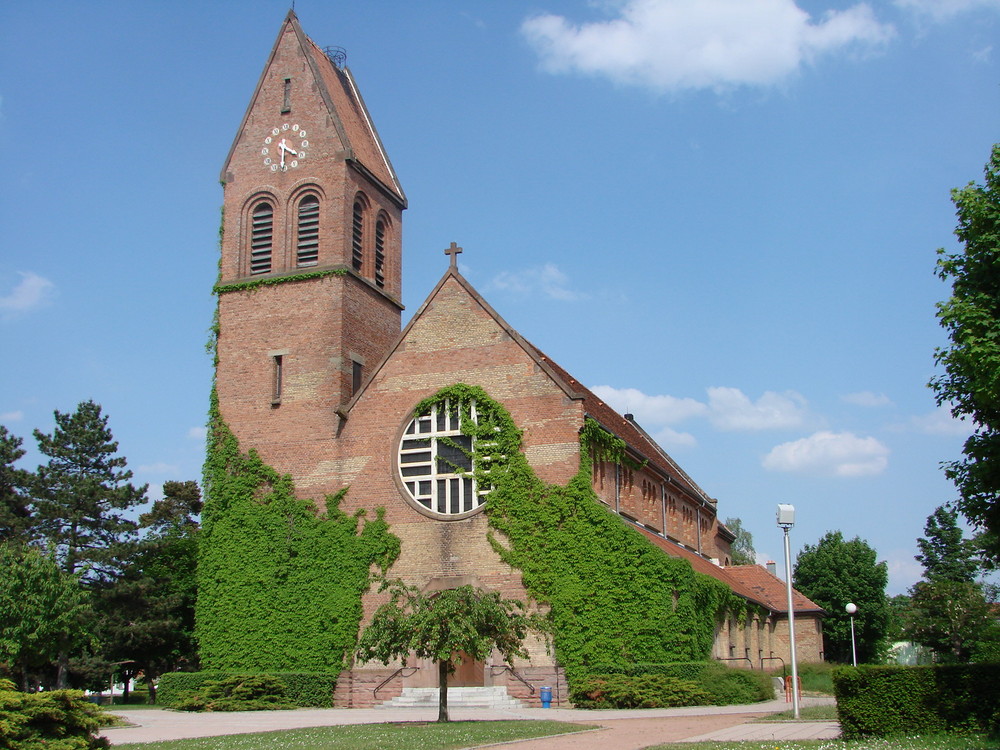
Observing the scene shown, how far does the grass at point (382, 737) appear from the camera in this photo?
57.5ft

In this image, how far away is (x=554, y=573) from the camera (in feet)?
103

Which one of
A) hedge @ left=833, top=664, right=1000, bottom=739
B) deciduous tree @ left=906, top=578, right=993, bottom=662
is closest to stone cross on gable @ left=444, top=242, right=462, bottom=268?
hedge @ left=833, top=664, right=1000, bottom=739

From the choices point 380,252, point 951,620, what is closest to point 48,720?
point 380,252

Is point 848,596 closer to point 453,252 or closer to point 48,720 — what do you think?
point 453,252

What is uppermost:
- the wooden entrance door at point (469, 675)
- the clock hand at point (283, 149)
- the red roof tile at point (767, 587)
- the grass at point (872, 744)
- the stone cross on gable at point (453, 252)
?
the clock hand at point (283, 149)

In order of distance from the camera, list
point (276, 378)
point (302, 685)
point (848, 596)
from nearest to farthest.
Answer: point (302, 685) < point (276, 378) < point (848, 596)

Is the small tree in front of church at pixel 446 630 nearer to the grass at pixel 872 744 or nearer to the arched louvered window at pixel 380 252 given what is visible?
the grass at pixel 872 744

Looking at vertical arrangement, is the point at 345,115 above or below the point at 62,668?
above

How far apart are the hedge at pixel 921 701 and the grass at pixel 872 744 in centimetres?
45

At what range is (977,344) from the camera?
19.5 meters

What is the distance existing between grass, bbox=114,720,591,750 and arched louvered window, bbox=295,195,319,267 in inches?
789

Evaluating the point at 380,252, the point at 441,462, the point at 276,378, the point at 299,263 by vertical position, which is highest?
the point at 380,252

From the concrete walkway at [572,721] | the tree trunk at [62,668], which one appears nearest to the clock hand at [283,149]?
the concrete walkway at [572,721]

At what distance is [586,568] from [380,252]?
16240mm
